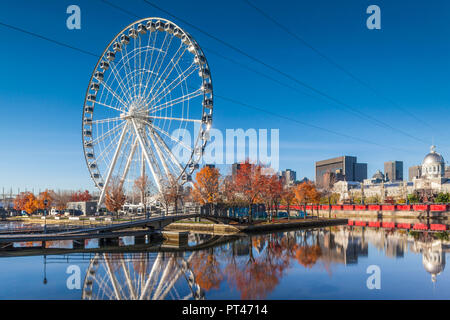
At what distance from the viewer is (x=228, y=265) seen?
24.6 m

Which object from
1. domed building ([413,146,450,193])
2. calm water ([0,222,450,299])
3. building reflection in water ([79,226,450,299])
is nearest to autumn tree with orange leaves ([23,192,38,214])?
calm water ([0,222,450,299])

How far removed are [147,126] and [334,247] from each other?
23325mm

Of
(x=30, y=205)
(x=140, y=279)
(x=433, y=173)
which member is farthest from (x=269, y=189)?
(x=433, y=173)

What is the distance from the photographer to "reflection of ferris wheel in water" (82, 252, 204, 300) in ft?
57.2

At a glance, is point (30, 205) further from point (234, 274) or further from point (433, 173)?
point (433, 173)

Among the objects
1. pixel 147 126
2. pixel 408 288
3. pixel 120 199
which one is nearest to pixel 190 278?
pixel 408 288

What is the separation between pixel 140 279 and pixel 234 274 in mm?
5168

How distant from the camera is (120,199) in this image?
49.9 meters

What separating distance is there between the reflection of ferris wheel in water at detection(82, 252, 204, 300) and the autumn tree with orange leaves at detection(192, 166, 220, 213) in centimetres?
2401

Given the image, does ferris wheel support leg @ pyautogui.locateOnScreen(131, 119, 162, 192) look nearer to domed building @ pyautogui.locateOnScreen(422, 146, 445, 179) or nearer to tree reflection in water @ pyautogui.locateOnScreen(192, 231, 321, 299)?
tree reflection in water @ pyautogui.locateOnScreen(192, 231, 321, 299)

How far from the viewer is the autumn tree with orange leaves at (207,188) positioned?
51.4m
